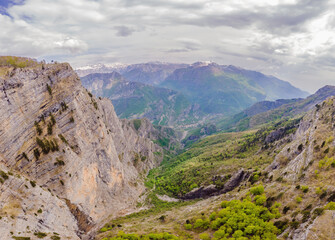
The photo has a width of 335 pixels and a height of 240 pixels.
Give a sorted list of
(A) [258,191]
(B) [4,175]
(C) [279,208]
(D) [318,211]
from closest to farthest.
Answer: (D) [318,211]
(C) [279,208]
(B) [4,175]
(A) [258,191]

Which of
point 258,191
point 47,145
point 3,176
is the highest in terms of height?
point 47,145

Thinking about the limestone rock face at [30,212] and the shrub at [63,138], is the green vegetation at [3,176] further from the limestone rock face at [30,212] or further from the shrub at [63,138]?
the shrub at [63,138]

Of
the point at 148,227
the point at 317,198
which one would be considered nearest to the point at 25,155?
the point at 148,227

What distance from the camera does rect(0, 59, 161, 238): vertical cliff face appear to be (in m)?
85.9

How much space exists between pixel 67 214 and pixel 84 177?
22172 mm

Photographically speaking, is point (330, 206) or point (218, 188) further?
point (218, 188)

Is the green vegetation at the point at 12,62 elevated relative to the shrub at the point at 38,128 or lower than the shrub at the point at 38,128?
elevated

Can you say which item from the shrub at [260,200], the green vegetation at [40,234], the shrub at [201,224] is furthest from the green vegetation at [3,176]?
the shrub at [260,200]

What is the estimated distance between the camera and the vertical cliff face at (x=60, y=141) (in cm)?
8594

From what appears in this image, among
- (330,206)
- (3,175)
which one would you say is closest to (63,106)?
(3,175)

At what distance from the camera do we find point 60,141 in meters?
98.6

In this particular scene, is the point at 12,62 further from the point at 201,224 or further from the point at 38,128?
the point at 201,224

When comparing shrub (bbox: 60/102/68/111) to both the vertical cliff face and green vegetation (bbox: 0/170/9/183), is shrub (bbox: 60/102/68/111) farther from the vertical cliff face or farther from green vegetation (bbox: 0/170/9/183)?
green vegetation (bbox: 0/170/9/183)

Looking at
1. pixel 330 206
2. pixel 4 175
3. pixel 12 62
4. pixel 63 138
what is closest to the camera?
pixel 330 206
